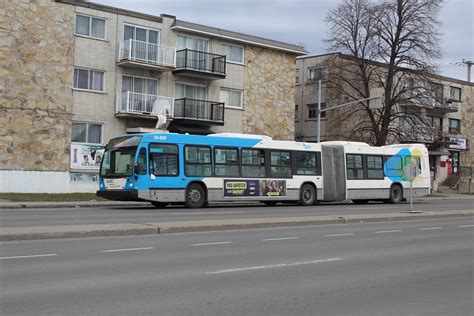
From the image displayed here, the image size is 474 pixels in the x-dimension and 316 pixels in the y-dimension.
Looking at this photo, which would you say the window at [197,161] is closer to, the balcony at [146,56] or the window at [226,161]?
the window at [226,161]

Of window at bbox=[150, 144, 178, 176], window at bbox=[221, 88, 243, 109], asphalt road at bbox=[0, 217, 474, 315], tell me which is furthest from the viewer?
window at bbox=[221, 88, 243, 109]

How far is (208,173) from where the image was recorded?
23.9 metres

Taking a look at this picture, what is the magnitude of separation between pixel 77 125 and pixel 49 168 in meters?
2.93

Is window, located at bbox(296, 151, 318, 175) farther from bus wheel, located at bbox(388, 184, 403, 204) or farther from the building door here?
the building door

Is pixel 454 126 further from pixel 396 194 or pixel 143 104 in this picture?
pixel 143 104

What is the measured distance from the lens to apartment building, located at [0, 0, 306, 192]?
2991 centimetres

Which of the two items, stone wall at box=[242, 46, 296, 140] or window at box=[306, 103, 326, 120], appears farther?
window at box=[306, 103, 326, 120]

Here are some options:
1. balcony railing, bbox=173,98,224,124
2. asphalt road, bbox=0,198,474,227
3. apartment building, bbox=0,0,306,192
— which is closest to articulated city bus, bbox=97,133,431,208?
asphalt road, bbox=0,198,474,227

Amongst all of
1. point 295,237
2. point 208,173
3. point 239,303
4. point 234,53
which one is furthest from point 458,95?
point 239,303

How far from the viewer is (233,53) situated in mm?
38531

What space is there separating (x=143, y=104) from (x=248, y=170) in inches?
433

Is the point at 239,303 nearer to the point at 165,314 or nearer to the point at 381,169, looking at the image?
the point at 165,314

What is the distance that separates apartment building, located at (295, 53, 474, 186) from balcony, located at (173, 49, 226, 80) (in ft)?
40.7

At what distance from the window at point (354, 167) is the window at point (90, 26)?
50.7ft
